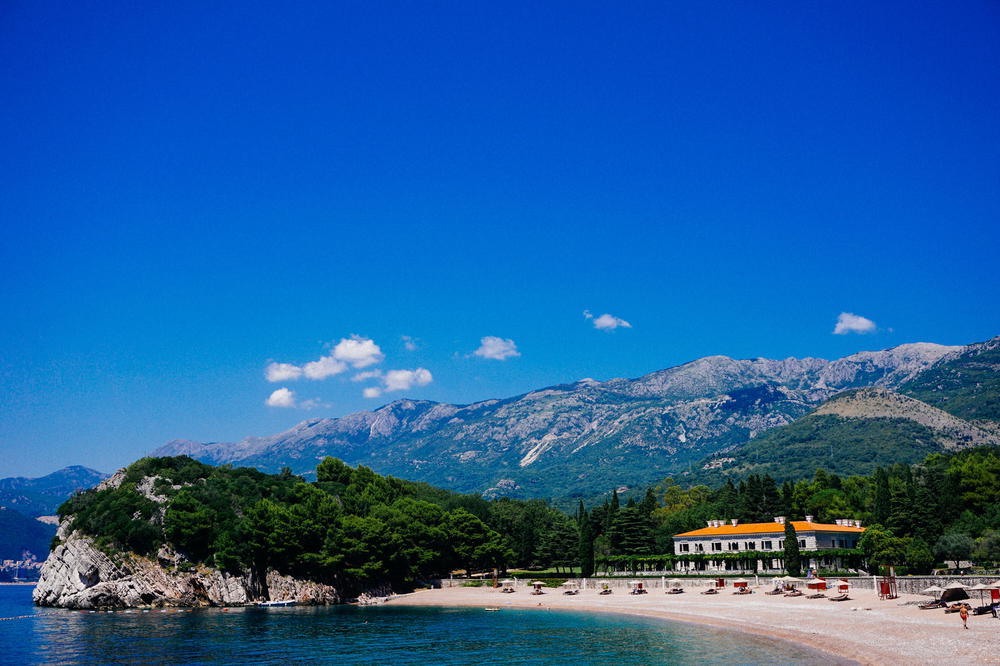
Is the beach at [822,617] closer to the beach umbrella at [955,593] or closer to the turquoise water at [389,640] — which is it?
the beach umbrella at [955,593]

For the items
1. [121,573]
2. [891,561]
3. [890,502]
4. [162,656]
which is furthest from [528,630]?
[890,502]

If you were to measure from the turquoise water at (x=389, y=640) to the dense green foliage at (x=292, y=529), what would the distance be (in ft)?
49.0

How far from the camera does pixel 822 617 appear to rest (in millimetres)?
56781

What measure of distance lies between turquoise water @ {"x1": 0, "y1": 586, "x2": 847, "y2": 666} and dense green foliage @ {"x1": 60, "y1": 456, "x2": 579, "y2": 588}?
49.0 ft

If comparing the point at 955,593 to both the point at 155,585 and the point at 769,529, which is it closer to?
the point at 769,529

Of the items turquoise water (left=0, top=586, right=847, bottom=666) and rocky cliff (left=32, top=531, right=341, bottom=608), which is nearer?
turquoise water (left=0, top=586, right=847, bottom=666)

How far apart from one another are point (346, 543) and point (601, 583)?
32.8 metres

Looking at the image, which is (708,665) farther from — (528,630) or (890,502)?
(890,502)

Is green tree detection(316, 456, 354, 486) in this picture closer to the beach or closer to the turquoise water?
the beach

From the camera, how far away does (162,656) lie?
A: 5125 centimetres

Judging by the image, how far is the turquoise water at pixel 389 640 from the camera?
47438 mm

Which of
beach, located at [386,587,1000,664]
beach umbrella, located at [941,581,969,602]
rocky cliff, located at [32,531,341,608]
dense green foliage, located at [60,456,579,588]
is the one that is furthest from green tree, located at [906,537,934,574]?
rocky cliff, located at [32,531,341,608]

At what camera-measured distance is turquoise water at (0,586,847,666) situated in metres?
47.4

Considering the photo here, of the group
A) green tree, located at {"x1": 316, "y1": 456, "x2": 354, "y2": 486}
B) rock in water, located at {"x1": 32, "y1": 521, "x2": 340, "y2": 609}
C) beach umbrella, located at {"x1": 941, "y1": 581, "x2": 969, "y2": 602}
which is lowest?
rock in water, located at {"x1": 32, "y1": 521, "x2": 340, "y2": 609}
